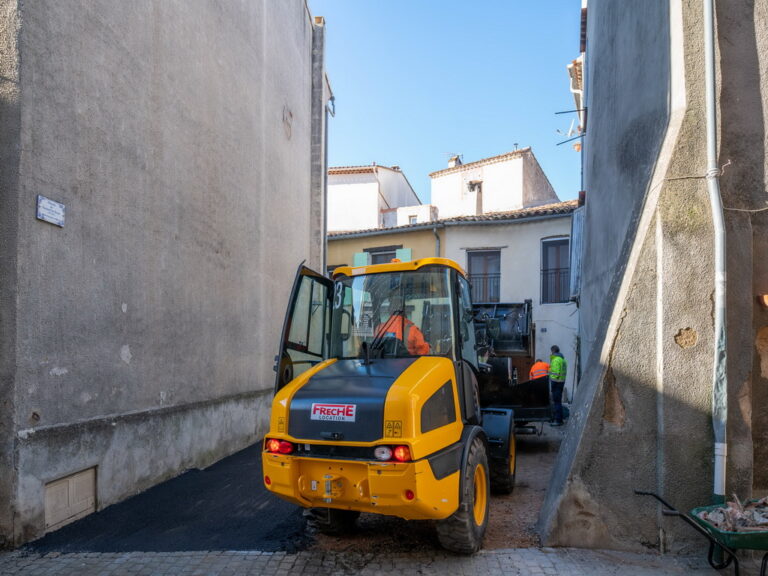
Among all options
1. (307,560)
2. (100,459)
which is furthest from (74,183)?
(307,560)

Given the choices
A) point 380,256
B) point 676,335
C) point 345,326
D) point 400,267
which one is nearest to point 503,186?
point 380,256

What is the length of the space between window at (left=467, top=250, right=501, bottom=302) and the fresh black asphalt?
12.6 m

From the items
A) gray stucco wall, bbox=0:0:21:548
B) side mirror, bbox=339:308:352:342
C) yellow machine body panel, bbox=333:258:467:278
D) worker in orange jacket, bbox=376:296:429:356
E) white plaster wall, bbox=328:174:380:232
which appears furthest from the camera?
white plaster wall, bbox=328:174:380:232

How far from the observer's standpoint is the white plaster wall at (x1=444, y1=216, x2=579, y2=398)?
16953 millimetres

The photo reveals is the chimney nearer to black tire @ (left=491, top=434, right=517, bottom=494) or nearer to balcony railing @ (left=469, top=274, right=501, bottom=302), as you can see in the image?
balcony railing @ (left=469, top=274, right=501, bottom=302)

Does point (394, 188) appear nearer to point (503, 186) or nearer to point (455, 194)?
point (455, 194)

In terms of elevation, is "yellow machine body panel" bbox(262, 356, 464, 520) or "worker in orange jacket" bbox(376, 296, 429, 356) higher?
"worker in orange jacket" bbox(376, 296, 429, 356)

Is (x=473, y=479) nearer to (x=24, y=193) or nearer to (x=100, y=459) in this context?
(x=100, y=459)

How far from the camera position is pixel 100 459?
18.7 ft

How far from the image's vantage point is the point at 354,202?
2744 centimetres

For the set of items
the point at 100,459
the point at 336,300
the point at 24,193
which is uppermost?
the point at 24,193

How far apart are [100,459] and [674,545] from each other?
5.21 meters

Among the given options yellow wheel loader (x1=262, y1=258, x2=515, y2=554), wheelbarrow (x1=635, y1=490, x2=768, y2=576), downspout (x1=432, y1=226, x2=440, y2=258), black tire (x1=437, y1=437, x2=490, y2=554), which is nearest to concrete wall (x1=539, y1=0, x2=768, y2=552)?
wheelbarrow (x1=635, y1=490, x2=768, y2=576)

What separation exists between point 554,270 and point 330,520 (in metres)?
14.2
